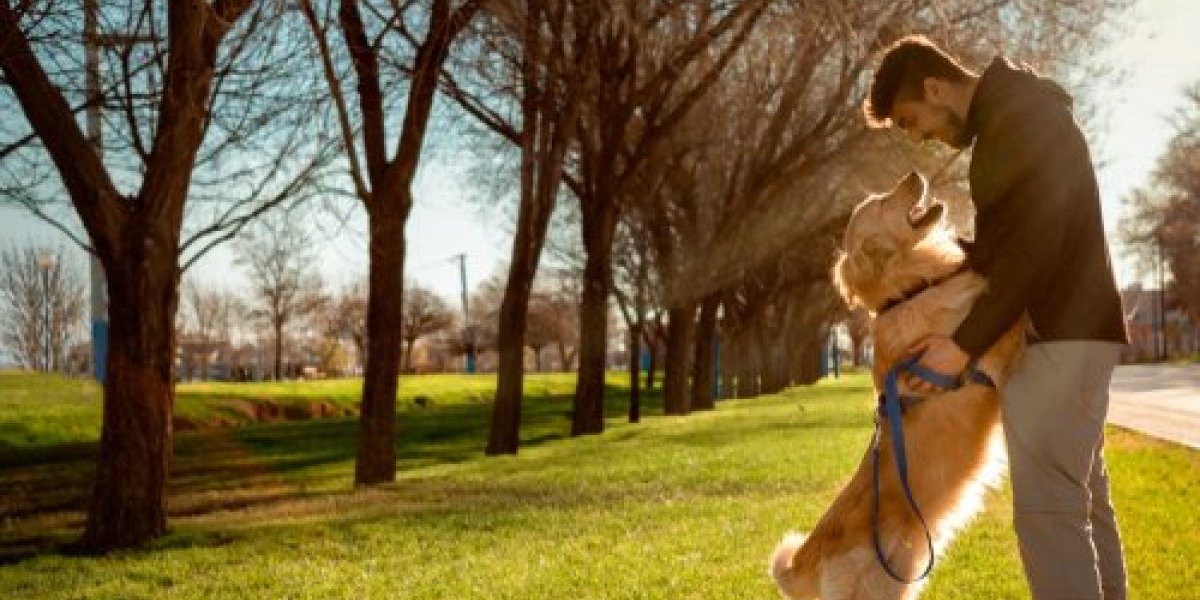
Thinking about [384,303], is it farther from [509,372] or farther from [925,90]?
[925,90]

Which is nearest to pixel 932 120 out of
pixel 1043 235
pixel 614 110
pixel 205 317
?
pixel 1043 235

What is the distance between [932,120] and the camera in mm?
4238

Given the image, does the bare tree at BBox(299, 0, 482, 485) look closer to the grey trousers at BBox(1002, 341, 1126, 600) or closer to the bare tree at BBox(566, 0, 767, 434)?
the bare tree at BBox(566, 0, 767, 434)

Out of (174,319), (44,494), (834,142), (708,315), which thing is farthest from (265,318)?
(174,319)

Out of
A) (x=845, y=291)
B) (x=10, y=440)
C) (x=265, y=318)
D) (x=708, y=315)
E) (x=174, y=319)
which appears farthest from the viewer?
(x=265, y=318)

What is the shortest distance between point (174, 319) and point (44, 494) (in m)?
7.63

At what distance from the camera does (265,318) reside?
241 ft

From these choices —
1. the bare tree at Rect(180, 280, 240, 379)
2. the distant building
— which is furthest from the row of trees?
the distant building

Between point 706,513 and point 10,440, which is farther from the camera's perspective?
point 10,440

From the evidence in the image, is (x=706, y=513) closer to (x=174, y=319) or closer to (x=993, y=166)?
(x=174, y=319)

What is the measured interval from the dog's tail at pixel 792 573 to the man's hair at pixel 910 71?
161 cm

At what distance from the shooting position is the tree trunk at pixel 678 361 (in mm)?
30688

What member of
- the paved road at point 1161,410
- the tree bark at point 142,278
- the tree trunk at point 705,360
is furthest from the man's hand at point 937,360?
the tree trunk at point 705,360

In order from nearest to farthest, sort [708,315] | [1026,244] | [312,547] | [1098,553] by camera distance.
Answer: [1026,244] < [1098,553] < [312,547] < [708,315]
